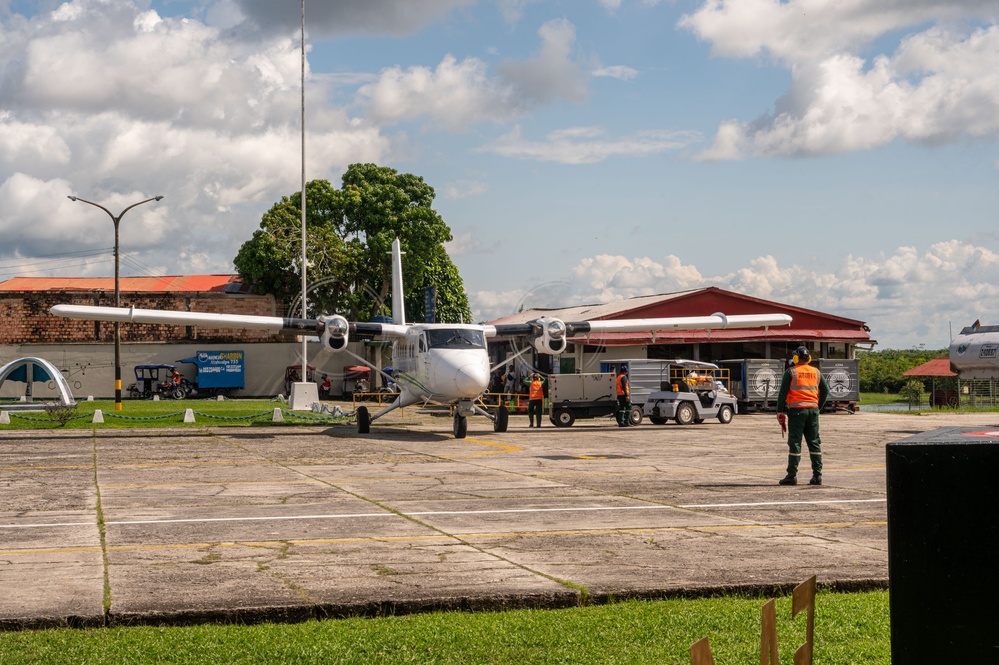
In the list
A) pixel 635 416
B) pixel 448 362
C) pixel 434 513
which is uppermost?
pixel 448 362

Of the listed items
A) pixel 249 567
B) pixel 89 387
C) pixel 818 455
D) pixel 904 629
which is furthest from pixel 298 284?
pixel 904 629

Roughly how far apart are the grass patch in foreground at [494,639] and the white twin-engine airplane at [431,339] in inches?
714

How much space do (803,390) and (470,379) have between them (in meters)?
11.2

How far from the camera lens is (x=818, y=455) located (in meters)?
14.3

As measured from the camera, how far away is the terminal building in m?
48.5

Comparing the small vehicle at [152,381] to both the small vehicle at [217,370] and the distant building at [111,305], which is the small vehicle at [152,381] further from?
the distant building at [111,305]

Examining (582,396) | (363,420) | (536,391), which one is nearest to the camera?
(363,420)

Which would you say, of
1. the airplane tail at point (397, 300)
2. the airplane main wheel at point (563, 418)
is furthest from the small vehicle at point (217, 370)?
the airplane main wheel at point (563, 418)

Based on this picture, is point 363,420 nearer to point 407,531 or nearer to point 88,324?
point 407,531

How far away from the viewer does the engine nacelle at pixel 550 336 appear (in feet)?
99.8

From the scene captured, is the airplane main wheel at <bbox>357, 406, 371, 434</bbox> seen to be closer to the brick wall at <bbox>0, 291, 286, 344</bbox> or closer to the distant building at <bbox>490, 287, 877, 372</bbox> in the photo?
the distant building at <bbox>490, 287, 877, 372</bbox>

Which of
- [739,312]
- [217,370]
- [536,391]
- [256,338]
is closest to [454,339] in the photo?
[536,391]

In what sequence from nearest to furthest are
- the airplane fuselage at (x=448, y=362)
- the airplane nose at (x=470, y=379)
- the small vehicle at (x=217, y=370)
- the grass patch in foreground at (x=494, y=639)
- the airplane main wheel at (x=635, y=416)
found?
the grass patch in foreground at (x=494, y=639)
the airplane nose at (x=470, y=379)
the airplane fuselage at (x=448, y=362)
the airplane main wheel at (x=635, y=416)
the small vehicle at (x=217, y=370)

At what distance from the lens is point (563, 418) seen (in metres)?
31.9
